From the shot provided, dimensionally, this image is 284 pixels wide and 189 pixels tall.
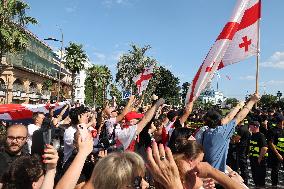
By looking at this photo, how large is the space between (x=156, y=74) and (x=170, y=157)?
61.6 meters

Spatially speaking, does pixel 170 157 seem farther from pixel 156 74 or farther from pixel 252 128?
pixel 156 74

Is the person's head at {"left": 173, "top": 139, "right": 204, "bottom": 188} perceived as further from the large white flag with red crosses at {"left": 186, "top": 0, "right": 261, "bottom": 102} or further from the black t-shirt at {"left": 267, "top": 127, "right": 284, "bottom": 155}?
the black t-shirt at {"left": 267, "top": 127, "right": 284, "bottom": 155}

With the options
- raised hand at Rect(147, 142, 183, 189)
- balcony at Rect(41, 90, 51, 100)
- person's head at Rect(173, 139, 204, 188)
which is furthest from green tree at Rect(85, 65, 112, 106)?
raised hand at Rect(147, 142, 183, 189)

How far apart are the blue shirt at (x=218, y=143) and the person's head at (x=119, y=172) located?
2625 mm

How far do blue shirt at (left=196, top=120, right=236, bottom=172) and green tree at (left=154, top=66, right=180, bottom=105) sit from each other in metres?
59.1

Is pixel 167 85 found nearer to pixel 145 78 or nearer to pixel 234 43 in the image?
pixel 145 78

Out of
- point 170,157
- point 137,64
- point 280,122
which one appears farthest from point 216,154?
point 137,64

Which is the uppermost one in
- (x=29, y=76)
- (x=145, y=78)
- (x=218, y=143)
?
(x=29, y=76)

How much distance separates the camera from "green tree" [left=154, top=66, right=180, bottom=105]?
65.7 m

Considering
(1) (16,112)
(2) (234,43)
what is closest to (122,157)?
(2) (234,43)

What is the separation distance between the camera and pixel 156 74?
6362cm

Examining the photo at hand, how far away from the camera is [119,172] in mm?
2564

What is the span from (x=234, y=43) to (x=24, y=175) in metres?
4.63

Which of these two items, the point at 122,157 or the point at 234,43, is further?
the point at 234,43
